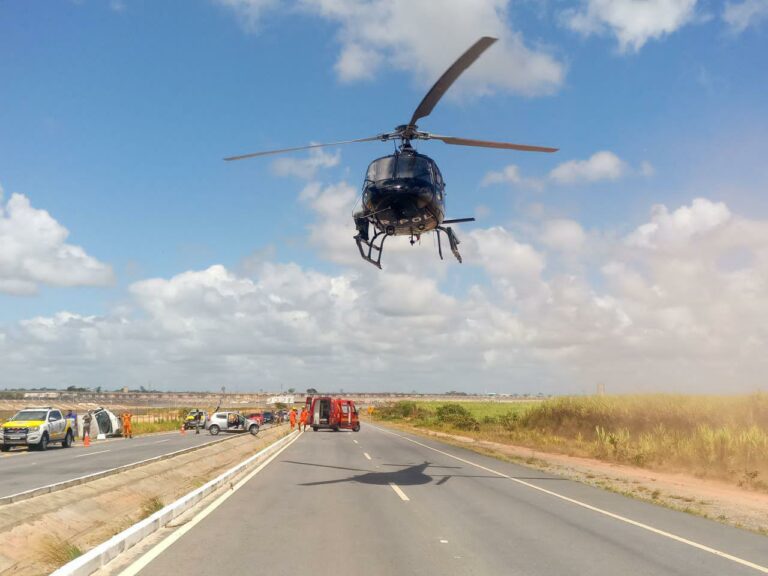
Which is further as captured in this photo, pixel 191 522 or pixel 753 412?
pixel 753 412

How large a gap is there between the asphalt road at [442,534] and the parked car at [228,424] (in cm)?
3092

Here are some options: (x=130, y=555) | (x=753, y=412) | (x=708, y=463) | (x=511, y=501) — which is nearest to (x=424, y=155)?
(x=511, y=501)

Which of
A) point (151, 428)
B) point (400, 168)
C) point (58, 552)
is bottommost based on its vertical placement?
point (151, 428)

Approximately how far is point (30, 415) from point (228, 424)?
57.4 feet

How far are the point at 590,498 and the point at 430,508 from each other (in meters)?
4.72

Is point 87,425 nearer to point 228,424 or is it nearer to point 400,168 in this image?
point 228,424

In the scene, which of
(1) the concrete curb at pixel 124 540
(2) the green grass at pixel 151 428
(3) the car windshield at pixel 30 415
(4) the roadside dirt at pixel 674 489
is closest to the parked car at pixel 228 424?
(2) the green grass at pixel 151 428

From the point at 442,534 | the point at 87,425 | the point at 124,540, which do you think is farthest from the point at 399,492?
the point at 87,425

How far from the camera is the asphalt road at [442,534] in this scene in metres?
7.62

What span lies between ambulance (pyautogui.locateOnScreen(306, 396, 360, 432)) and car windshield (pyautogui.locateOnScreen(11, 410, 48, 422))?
19584mm

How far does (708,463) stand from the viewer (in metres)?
22.8

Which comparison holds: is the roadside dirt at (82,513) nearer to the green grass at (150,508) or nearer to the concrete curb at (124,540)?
the green grass at (150,508)

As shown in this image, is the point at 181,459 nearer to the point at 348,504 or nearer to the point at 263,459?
the point at 263,459

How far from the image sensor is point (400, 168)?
16.2m
